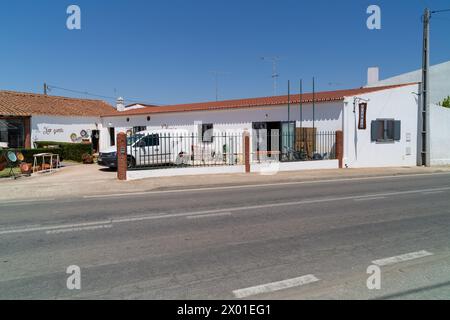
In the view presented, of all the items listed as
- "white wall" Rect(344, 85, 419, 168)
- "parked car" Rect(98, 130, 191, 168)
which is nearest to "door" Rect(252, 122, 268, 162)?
"white wall" Rect(344, 85, 419, 168)

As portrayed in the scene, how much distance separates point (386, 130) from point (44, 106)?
2595cm

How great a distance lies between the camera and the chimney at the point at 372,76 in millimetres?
33469

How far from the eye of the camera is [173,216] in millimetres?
7691

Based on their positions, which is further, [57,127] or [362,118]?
[57,127]

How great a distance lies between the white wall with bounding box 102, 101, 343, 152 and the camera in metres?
19.6

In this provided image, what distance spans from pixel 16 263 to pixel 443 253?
6.09 meters

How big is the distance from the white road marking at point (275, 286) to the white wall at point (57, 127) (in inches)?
1054

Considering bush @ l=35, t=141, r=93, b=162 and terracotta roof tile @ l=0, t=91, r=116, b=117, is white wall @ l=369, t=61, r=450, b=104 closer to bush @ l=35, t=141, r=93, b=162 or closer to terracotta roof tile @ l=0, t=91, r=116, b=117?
bush @ l=35, t=141, r=93, b=162

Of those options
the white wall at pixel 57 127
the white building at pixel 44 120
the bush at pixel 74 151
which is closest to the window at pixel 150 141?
the bush at pixel 74 151

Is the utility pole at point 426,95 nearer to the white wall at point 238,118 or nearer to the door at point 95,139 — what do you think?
the white wall at point 238,118

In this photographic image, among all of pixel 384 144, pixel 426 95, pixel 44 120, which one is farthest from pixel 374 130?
pixel 44 120

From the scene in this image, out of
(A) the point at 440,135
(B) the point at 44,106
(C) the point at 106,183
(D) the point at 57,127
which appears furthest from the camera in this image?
(B) the point at 44,106

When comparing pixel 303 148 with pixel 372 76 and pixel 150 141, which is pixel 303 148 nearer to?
pixel 150 141

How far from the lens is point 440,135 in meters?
22.9
